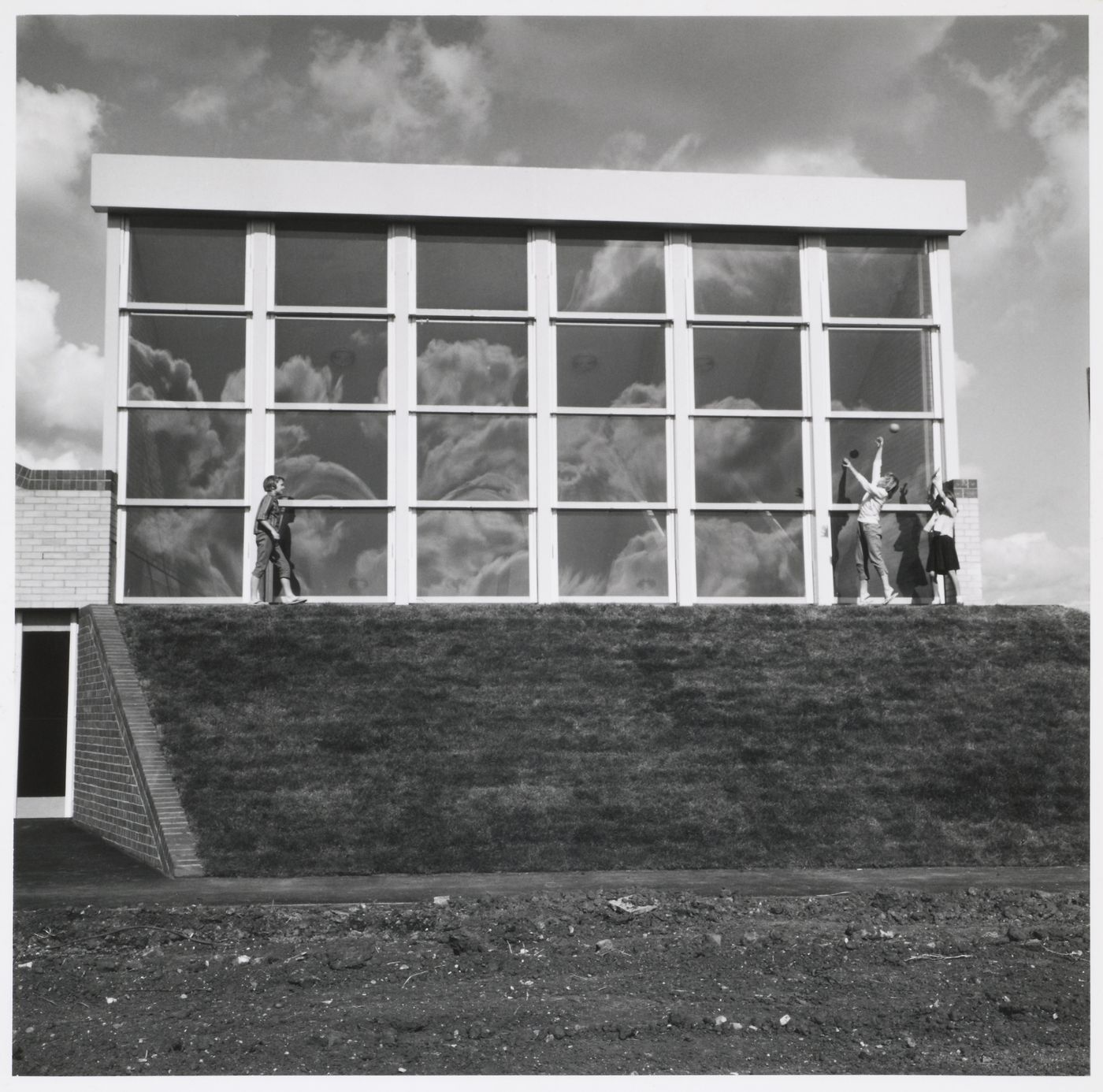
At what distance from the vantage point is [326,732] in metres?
11.0

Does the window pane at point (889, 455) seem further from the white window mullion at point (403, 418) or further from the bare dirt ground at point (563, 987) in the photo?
the bare dirt ground at point (563, 987)

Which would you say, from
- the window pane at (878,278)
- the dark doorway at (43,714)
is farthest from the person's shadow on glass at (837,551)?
the dark doorway at (43,714)

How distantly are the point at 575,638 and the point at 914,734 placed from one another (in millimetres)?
3691

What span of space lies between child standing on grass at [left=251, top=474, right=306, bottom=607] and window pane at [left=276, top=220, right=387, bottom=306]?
258cm

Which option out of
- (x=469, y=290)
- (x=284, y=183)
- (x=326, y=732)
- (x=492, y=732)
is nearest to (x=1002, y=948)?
(x=492, y=732)

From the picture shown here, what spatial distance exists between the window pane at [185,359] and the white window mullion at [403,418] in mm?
2050

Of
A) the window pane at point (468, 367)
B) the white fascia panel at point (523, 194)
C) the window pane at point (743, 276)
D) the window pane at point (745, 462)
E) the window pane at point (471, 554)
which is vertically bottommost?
the window pane at point (471, 554)

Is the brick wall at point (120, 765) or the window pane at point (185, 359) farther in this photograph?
the window pane at point (185, 359)

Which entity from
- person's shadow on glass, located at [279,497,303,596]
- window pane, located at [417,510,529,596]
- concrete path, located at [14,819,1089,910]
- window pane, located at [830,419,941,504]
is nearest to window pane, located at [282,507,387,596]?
person's shadow on glass, located at [279,497,303,596]

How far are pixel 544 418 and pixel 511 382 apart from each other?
0.67 metres

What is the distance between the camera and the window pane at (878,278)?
1653cm

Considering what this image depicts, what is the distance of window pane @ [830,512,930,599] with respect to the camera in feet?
52.3

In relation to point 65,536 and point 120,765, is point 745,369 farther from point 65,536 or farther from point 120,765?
point 120,765

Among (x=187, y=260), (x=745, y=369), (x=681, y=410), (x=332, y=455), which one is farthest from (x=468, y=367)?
(x=187, y=260)
